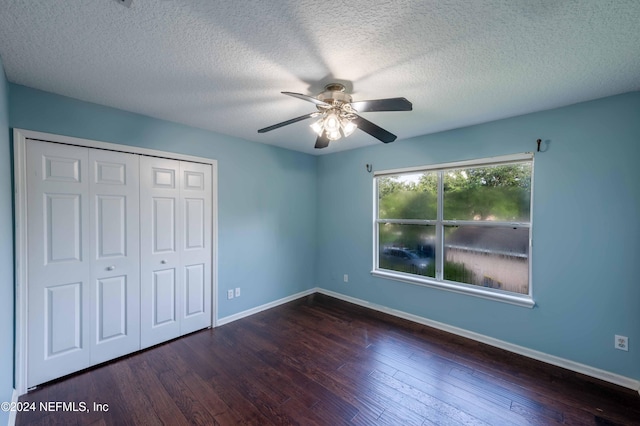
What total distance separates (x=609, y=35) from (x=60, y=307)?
4.20 metres

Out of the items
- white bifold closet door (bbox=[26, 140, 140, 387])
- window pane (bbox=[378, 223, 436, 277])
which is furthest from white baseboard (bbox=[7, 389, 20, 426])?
window pane (bbox=[378, 223, 436, 277])

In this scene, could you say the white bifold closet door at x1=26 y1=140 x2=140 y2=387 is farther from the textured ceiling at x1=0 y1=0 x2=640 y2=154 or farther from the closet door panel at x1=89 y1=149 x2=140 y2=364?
the textured ceiling at x1=0 y1=0 x2=640 y2=154

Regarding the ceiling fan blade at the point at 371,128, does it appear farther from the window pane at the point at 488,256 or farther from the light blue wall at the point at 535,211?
the window pane at the point at 488,256

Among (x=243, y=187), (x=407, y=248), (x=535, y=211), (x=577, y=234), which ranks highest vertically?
(x=243, y=187)

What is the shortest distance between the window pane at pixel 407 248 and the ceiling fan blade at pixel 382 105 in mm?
2031

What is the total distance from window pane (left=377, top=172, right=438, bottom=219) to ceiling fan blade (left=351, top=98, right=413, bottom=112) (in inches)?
71.4

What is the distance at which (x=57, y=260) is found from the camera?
83.2 inches

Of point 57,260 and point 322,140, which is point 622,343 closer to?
point 322,140

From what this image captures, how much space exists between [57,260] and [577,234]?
14.7 feet

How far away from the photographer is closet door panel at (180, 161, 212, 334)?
9.45 feet

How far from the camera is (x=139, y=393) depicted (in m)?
1.98

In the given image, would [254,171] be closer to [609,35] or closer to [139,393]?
[139,393]

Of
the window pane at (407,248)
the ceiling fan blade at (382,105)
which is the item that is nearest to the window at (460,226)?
the window pane at (407,248)

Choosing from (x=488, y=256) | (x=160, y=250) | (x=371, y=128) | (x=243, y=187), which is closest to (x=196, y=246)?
(x=160, y=250)
